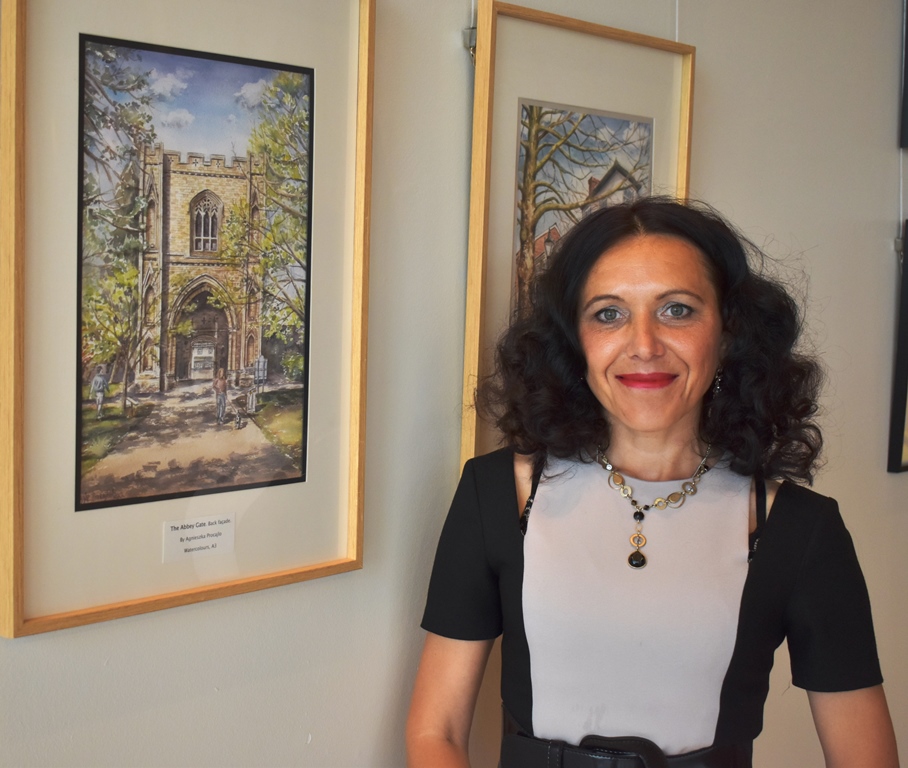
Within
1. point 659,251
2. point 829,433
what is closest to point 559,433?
point 659,251

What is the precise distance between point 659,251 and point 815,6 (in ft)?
3.07

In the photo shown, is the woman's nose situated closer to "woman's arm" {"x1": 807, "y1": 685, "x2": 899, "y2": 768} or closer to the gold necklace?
the gold necklace

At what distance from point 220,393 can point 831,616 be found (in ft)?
2.82

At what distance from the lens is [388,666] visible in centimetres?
143

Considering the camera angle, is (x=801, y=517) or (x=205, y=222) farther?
(x=801, y=517)

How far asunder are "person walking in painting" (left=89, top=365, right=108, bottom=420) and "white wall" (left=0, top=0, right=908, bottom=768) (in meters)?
0.27

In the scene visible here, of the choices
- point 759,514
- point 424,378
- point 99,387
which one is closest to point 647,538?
point 759,514

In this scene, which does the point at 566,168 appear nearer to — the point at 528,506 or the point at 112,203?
the point at 528,506

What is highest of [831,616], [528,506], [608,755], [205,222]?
[205,222]

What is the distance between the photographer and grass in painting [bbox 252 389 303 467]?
4.01 ft

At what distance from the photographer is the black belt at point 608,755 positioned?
4.07ft

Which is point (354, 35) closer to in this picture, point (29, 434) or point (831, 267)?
point (29, 434)

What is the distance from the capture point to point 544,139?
1459 mm

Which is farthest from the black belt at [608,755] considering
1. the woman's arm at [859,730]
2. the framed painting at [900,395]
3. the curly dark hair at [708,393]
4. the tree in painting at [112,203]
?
the framed painting at [900,395]
